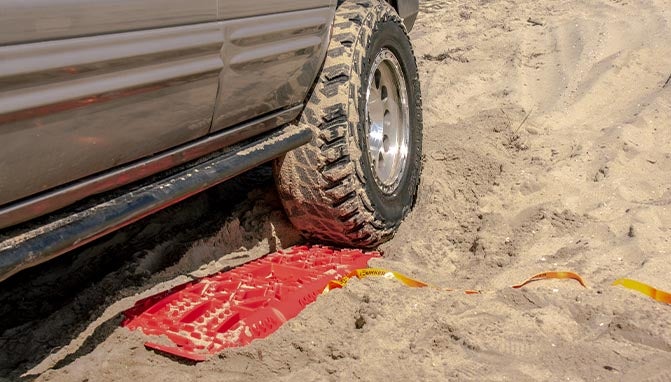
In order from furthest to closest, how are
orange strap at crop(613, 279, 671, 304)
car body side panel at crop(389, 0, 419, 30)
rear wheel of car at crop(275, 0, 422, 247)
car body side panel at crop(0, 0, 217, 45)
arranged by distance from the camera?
car body side panel at crop(389, 0, 419, 30) → rear wheel of car at crop(275, 0, 422, 247) → orange strap at crop(613, 279, 671, 304) → car body side panel at crop(0, 0, 217, 45)

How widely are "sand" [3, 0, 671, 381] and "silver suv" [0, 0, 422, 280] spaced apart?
44cm

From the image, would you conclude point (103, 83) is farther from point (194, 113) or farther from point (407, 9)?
point (407, 9)

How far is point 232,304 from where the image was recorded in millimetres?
2869

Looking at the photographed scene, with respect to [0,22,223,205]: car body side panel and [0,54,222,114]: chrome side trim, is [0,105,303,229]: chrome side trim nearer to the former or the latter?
[0,22,223,205]: car body side panel

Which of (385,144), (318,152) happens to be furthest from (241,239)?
(385,144)

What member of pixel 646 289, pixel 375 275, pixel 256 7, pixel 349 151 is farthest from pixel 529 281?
pixel 256 7

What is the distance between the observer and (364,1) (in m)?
3.84

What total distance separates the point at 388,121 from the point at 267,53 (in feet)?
4.22

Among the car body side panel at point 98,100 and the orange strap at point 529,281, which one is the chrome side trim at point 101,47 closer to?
the car body side panel at point 98,100

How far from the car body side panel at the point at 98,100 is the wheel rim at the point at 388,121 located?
4.51ft

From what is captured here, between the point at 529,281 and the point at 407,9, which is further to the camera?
the point at 407,9

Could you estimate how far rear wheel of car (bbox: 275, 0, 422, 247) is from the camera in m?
3.44

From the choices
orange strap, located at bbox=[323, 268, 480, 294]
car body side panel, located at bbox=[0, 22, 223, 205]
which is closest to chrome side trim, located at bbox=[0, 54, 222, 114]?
car body side panel, located at bbox=[0, 22, 223, 205]

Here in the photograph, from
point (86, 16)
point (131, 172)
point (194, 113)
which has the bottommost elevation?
point (131, 172)
